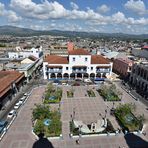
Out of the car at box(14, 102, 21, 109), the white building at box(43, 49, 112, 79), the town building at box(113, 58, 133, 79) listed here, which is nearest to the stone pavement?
the car at box(14, 102, 21, 109)

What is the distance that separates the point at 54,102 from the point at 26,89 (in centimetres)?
1922

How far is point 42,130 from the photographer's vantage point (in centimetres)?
3969

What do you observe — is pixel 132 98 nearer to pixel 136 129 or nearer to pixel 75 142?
pixel 136 129

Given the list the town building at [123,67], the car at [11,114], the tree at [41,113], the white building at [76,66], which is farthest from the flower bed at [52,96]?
the town building at [123,67]

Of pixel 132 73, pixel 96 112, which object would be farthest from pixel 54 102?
pixel 132 73

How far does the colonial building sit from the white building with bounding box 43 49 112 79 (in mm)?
10959

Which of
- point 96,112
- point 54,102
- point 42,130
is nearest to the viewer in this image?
point 42,130

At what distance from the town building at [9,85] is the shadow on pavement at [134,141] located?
115ft

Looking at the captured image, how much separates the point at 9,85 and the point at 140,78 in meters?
51.2

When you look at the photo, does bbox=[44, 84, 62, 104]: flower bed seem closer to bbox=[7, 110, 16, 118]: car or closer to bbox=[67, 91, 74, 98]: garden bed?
bbox=[67, 91, 74, 98]: garden bed

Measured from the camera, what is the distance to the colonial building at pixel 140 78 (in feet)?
240

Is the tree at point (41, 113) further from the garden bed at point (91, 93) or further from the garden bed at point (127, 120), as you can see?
the garden bed at point (91, 93)

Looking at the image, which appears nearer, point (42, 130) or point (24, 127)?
point (42, 130)

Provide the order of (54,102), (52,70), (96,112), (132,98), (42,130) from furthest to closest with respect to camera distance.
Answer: (52,70)
(132,98)
(54,102)
(96,112)
(42,130)
